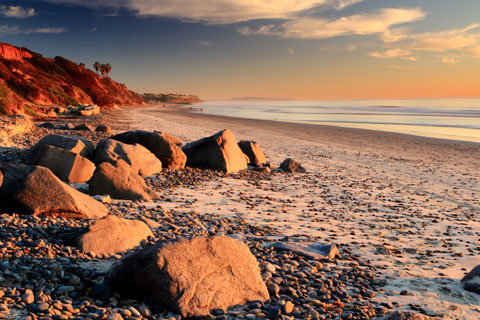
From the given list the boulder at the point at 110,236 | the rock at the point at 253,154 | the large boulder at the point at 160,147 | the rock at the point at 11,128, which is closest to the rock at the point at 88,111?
the rock at the point at 11,128

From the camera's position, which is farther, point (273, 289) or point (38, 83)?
point (38, 83)

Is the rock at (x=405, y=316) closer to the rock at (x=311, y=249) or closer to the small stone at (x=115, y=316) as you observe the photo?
the rock at (x=311, y=249)

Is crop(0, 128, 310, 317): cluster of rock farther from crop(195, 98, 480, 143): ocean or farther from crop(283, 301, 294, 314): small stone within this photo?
crop(195, 98, 480, 143): ocean

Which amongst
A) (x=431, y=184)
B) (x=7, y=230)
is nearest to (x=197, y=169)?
(x=7, y=230)

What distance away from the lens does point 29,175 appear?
7324 millimetres

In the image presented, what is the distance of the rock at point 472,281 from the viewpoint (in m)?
5.94

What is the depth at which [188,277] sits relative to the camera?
15.4ft

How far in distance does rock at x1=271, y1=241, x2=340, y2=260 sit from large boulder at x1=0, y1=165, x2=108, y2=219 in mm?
4592

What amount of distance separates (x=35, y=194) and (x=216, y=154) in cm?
930

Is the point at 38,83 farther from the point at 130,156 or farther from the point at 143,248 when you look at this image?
the point at 143,248

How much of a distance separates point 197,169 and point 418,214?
9027 mm

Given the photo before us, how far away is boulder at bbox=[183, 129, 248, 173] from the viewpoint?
15820mm

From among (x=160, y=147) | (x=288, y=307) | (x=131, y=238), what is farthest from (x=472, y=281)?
(x=160, y=147)

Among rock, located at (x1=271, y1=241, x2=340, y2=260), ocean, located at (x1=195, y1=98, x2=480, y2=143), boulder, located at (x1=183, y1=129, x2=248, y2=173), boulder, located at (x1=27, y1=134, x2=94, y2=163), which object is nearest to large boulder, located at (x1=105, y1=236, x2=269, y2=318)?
rock, located at (x1=271, y1=241, x2=340, y2=260)
